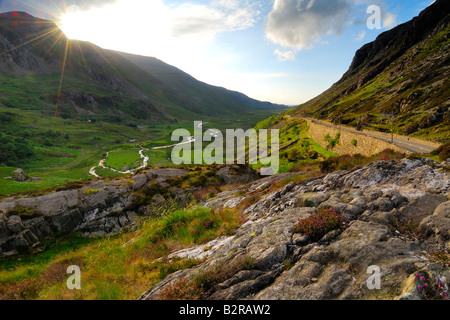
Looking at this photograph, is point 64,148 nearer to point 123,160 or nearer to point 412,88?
point 123,160

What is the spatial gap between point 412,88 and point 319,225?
113057 millimetres

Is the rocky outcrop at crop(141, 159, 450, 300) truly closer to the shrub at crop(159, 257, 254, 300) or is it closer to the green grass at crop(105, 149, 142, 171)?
the shrub at crop(159, 257, 254, 300)

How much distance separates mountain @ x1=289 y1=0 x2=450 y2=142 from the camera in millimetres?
51688

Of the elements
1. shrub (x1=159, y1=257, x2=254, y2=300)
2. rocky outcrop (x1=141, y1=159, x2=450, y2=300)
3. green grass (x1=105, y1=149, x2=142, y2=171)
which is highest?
rocky outcrop (x1=141, y1=159, x2=450, y2=300)

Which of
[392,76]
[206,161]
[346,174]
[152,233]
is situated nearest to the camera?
[152,233]

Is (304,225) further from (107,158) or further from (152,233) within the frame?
(107,158)

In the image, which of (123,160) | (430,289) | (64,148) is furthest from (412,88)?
(64,148)

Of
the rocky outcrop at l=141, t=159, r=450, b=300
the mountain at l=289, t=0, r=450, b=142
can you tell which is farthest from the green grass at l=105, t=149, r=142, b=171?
the rocky outcrop at l=141, t=159, r=450, b=300

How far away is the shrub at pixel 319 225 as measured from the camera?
7.13m

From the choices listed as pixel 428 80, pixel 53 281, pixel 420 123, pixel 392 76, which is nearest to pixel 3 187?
pixel 53 281

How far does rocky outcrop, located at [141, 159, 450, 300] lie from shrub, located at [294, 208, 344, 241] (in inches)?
8.0

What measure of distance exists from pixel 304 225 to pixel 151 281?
5891mm

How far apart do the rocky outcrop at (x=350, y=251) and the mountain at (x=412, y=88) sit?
143 ft
